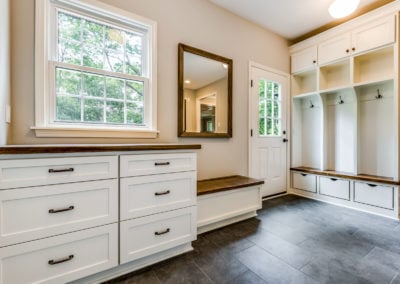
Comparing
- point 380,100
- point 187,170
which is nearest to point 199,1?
point 187,170

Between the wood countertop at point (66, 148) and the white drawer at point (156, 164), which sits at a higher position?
the wood countertop at point (66, 148)

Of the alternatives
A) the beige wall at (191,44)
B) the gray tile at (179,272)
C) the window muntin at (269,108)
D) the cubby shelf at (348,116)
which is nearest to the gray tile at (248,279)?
the gray tile at (179,272)

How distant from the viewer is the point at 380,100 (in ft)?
8.61

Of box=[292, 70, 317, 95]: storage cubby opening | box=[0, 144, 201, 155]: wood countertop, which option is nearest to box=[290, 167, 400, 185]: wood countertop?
box=[292, 70, 317, 95]: storage cubby opening

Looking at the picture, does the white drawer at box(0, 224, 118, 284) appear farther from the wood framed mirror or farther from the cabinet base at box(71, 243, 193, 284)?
the wood framed mirror

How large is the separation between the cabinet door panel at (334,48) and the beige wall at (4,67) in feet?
11.9

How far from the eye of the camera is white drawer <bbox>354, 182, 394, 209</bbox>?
234 cm

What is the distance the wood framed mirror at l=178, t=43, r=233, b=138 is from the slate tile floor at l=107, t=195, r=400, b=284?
118 centimetres

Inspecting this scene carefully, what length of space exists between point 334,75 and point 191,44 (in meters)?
2.40

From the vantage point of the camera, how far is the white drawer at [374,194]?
234 cm

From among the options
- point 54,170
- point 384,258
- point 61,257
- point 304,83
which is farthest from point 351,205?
point 54,170

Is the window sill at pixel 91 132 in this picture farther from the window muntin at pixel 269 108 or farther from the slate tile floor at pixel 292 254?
the window muntin at pixel 269 108

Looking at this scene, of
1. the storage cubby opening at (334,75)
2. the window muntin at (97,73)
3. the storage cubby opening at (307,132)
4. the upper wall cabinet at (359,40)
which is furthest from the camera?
the storage cubby opening at (307,132)

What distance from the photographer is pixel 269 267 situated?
1.46 meters
